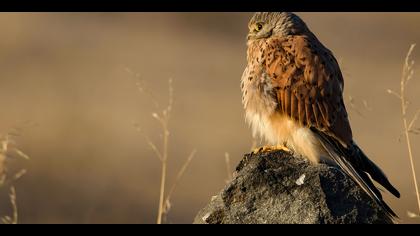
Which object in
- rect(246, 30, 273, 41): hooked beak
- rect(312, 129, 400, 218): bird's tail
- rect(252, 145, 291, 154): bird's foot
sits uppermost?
rect(246, 30, 273, 41): hooked beak

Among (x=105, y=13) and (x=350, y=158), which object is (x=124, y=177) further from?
(x=105, y=13)

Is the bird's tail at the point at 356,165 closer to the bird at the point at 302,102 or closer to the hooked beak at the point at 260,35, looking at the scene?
the bird at the point at 302,102

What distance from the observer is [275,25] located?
682cm

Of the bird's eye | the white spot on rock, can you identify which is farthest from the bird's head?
the white spot on rock

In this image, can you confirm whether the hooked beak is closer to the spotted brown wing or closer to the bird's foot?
the spotted brown wing

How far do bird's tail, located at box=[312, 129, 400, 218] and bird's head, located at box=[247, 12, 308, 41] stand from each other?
2.42 ft

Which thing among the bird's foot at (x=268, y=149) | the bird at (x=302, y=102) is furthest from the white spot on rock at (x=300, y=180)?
the bird at (x=302, y=102)

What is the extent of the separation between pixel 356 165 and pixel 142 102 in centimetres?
948

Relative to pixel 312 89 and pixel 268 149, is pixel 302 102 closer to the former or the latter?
pixel 312 89

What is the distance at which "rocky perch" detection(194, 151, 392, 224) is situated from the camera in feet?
16.0

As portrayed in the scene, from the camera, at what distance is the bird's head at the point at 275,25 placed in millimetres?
6676

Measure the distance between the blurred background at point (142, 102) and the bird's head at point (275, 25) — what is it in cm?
196

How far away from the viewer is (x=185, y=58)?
58.9ft

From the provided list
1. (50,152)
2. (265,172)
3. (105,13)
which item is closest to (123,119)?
(50,152)
